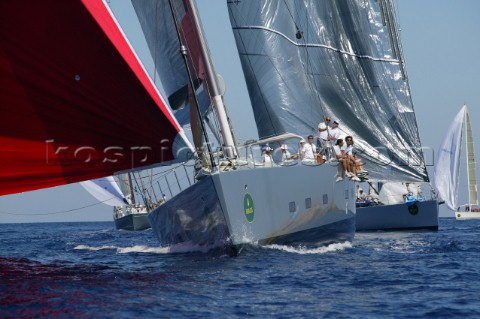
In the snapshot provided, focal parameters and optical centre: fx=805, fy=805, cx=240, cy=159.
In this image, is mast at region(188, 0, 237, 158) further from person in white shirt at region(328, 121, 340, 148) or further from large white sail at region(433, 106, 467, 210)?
large white sail at region(433, 106, 467, 210)

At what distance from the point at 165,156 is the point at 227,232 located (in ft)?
6.38

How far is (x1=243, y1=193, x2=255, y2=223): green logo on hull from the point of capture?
1470cm

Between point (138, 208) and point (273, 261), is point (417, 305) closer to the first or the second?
point (273, 261)

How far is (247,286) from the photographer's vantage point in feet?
38.1

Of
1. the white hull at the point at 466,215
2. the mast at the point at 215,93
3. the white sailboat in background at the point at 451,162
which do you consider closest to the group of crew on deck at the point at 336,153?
the mast at the point at 215,93

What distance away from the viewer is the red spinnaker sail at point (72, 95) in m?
12.8

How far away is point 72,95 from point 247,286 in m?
4.18

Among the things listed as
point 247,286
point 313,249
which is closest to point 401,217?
point 313,249

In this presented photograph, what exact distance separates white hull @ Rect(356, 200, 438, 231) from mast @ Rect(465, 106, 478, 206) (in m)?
22.0

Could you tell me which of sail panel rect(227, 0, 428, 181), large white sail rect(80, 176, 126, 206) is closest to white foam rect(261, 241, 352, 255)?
sail panel rect(227, 0, 428, 181)

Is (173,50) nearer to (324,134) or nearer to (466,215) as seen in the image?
(324,134)

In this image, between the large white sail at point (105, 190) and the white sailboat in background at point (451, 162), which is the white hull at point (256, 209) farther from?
the large white sail at point (105, 190)

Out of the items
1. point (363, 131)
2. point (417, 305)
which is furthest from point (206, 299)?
point (363, 131)

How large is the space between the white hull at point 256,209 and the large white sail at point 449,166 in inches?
1148
